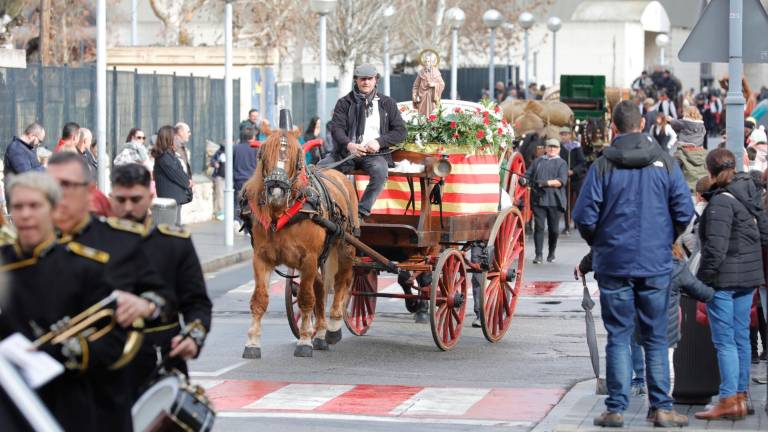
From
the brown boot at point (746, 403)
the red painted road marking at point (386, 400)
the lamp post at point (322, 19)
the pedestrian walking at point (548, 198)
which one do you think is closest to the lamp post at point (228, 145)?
the lamp post at point (322, 19)

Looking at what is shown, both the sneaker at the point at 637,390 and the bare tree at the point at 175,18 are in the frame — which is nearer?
the sneaker at the point at 637,390

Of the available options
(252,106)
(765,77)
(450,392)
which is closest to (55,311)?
(450,392)

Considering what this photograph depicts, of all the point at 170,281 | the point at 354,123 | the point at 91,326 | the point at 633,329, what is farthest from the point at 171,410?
the point at 354,123

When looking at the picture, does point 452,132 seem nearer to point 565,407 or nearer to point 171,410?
point 565,407

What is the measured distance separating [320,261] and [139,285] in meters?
6.99

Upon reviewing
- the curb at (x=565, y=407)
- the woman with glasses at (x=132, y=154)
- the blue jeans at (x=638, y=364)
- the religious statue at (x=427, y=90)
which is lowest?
the curb at (x=565, y=407)

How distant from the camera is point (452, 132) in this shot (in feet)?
45.6

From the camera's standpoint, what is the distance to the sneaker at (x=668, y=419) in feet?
30.8

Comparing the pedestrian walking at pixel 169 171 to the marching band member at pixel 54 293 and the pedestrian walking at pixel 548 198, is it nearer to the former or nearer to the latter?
the pedestrian walking at pixel 548 198

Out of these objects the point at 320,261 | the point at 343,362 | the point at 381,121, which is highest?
the point at 381,121

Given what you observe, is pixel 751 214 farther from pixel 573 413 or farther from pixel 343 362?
pixel 343 362

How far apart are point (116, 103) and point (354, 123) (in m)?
12.9

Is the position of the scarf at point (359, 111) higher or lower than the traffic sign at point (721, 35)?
lower

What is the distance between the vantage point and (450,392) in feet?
37.4
